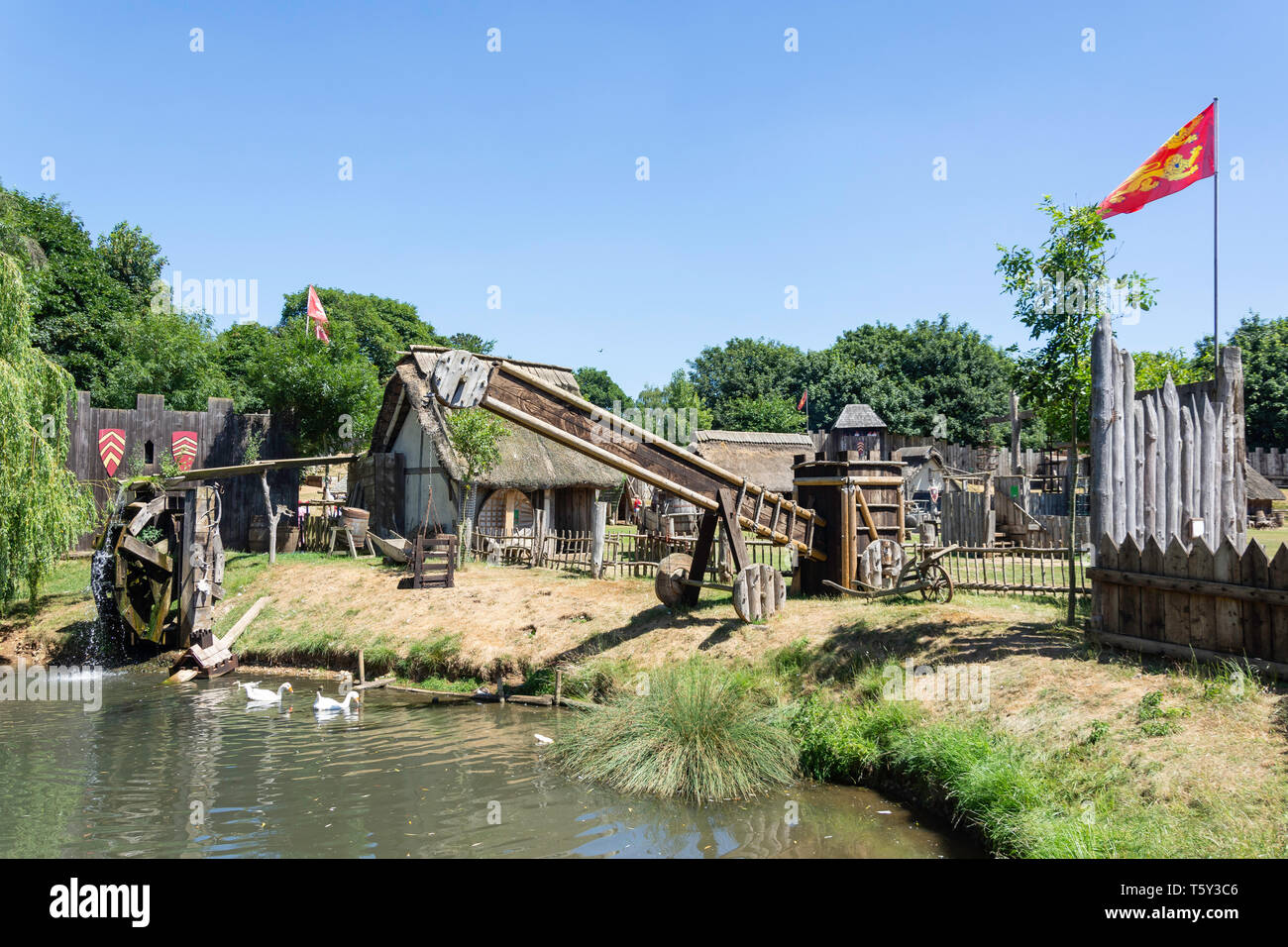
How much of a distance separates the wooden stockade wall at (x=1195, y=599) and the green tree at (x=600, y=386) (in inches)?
2220

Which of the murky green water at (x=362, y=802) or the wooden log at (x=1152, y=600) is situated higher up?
the wooden log at (x=1152, y=600)

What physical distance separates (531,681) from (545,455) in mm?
12245

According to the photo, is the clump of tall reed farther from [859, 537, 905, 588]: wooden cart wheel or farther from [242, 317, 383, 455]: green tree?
[242, 317, 383, 455]: green tree

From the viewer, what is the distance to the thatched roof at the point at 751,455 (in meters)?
33.2

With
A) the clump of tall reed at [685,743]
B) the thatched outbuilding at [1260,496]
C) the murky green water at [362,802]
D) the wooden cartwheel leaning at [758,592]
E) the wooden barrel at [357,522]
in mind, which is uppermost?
the thatched outbuilding at [1260,496]

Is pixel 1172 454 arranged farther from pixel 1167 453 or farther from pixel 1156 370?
pixel 1156 370

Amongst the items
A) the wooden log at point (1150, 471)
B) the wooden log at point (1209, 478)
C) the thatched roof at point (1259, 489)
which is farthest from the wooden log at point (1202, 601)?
the thatched roof at point (1259, 489)

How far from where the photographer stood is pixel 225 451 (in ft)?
77.0

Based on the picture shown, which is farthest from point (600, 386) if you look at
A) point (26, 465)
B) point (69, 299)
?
point (26, 465)

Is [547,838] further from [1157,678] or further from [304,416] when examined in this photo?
[304,416]

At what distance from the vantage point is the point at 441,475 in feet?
74.9

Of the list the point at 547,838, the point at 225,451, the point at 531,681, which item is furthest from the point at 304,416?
the point at 547,838

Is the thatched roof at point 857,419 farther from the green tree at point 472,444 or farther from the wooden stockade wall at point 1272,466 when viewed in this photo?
the green tree at point 472,444

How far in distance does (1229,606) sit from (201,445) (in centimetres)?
2415
